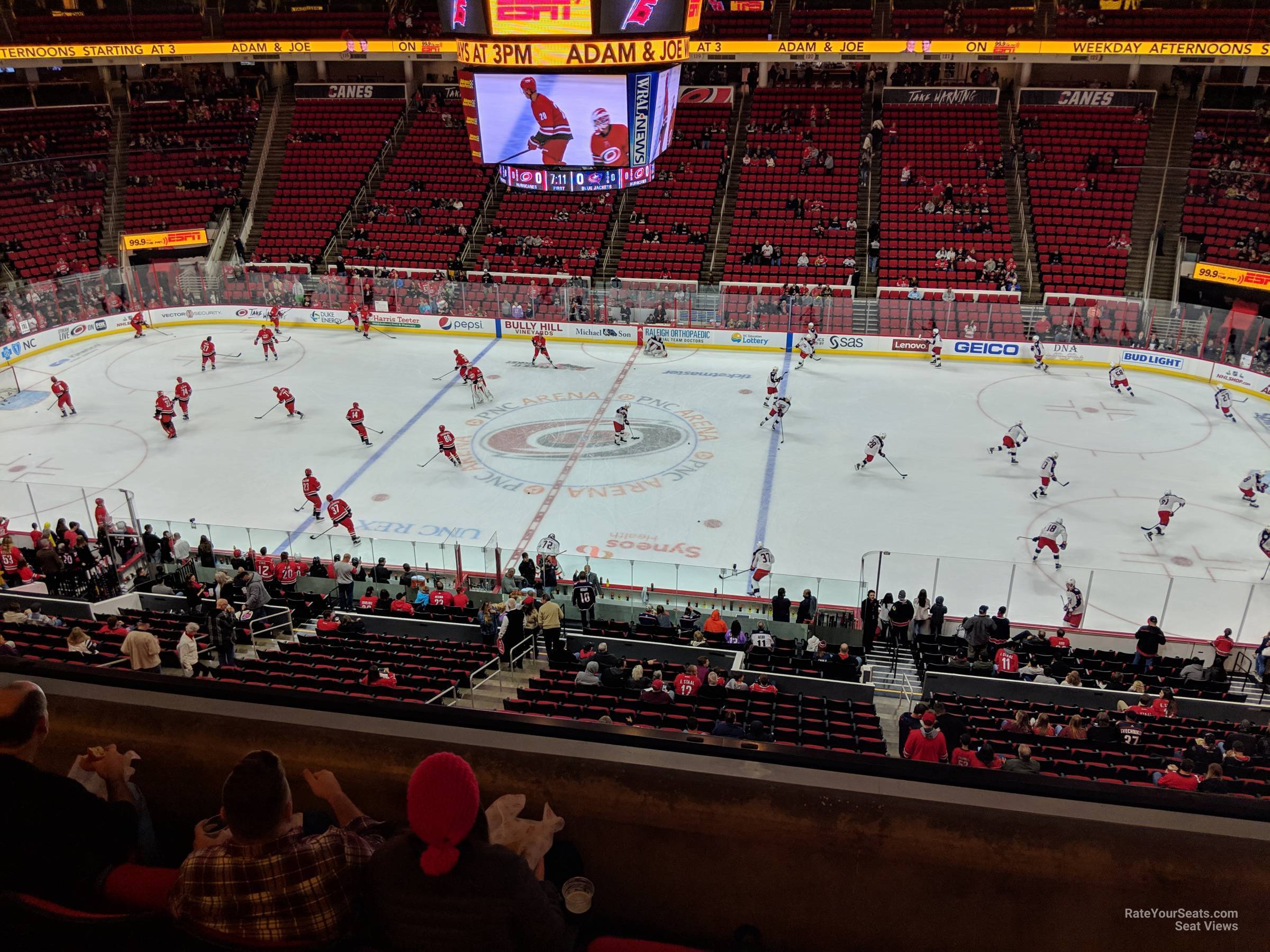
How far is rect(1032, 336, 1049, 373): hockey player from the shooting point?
29.3 metres

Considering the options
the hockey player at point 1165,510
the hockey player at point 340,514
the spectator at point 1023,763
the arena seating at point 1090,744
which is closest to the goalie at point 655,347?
the hockey player at point 340,514

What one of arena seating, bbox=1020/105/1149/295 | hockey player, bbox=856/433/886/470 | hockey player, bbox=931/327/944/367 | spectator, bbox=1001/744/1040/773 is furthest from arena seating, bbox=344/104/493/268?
spectator, bbox=1001/744/1040/773

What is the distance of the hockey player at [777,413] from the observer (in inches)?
941

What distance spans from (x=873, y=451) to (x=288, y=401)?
15.3m

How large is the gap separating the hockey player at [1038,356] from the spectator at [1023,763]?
74.0 feet

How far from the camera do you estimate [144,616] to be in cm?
1381

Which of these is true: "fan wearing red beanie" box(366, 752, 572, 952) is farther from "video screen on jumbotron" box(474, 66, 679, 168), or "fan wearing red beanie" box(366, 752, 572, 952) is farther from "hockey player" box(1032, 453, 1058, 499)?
"video screen on jumbotron" box(474, 66, 679, 168)

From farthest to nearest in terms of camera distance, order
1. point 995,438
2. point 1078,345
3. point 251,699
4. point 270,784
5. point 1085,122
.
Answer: point 1085,122
point 1078,345
point 995,438
point 251,699
point 270,784

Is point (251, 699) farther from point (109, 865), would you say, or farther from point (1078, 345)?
point (1078, 345)

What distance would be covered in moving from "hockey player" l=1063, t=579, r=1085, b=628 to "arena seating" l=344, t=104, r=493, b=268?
28262 mm

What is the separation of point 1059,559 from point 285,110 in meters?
42.4

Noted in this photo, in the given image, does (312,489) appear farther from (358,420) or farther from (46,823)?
(46,823)

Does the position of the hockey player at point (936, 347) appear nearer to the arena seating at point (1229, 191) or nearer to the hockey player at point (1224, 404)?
the hockey player at point (1224, 404)

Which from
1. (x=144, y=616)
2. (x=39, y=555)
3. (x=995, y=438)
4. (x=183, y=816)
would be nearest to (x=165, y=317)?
(x=39, y=555)
